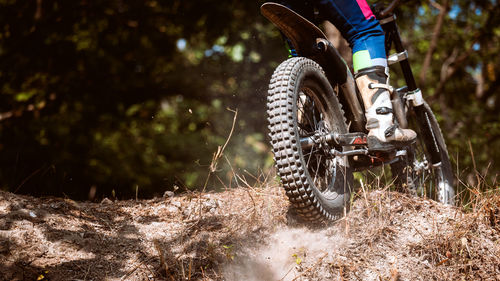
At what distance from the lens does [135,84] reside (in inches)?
221

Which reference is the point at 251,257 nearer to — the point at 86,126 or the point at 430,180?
the point at 430,180

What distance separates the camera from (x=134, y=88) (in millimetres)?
5621

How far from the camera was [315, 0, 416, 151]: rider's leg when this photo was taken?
2475mm

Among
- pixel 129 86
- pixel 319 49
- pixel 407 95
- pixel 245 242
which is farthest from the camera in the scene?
pixel 129 86

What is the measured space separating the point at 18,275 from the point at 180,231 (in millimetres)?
811

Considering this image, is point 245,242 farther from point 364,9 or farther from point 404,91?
point 404,91

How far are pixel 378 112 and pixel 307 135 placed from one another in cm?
46

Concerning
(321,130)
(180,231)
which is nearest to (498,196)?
(321,130)

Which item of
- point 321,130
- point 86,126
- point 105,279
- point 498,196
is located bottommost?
point 86,126

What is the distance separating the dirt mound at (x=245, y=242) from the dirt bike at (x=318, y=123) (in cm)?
21

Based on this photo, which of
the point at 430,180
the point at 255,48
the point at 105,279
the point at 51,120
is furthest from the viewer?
the point at 255,48

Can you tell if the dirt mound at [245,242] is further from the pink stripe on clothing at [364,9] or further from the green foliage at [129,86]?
the green foliage at [129,86]

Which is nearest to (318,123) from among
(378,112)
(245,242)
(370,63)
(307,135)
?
(307,135)

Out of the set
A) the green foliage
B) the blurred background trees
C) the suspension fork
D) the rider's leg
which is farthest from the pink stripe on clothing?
the blurred background trees
